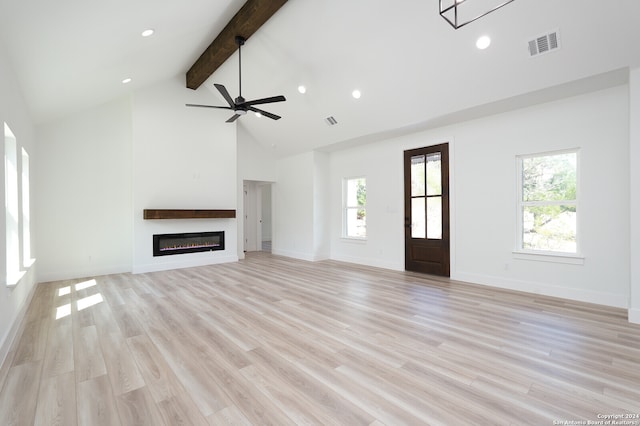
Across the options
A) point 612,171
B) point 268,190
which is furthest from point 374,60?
point 268,190

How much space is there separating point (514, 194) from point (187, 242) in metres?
6.47

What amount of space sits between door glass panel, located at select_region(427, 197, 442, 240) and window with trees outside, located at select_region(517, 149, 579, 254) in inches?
51.8


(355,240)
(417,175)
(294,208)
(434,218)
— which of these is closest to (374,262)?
(355,240)

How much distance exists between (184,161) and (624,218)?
756 centimetres

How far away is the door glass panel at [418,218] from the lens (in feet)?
19.7

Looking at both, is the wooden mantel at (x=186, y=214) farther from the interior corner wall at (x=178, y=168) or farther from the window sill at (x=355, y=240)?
the window sill at (x=355, y=240)

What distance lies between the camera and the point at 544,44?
3.46 m

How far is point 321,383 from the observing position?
217cm

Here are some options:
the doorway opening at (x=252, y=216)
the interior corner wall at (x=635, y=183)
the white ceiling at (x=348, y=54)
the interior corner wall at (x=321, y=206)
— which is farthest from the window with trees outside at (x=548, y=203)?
the doorway opening at (x=252, y=216)

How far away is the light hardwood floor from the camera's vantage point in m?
1.86

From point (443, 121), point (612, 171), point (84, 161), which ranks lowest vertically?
point (612, 171)

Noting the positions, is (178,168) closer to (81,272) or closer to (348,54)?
(81,272)

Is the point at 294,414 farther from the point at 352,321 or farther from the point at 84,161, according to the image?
the point at 84,161

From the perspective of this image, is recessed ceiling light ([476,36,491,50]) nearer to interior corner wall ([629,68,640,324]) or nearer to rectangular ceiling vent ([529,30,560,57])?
rectangular ceiling vent ([529,30,560,57])
